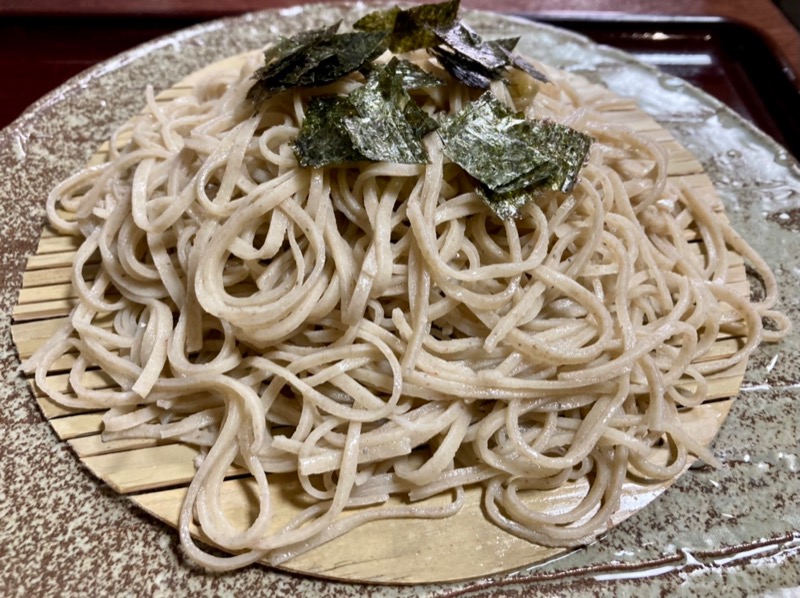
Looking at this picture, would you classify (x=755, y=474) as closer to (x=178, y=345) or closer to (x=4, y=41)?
(x=178, y=345)

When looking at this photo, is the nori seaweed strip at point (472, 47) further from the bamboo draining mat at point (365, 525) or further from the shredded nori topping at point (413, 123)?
the bamboo draining mat at point (365, 525)

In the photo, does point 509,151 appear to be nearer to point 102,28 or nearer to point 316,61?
point 316,61

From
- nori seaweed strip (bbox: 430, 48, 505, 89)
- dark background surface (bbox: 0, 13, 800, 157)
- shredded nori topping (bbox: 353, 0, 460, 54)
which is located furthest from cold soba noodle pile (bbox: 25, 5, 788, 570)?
dark background surface (bbox: 0, 13, 800, 157)

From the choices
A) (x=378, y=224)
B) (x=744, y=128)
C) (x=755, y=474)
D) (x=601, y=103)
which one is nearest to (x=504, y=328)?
(x=378, y=224)

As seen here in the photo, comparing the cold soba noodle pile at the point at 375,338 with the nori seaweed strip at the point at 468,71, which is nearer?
the cold soba noodle pile at the point at 375,338

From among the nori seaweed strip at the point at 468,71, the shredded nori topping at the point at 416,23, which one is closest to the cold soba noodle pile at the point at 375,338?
the nori seaweed strip at the point at 468,71

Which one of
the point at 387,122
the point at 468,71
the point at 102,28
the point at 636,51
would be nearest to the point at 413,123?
the point at 387,122

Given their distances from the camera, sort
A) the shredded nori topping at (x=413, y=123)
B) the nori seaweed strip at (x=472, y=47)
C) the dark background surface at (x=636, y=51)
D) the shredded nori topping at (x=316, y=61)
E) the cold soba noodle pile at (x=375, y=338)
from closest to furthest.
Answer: the cold soba noodle pile at (x=375, y=338) < the shredded nori topping at (x=413, y=123) < the shredded nori topping at (x=316, y=61) < the nori seaweed strip at (x=472, y=47) < the dark background surface at (x=636, y=51)
